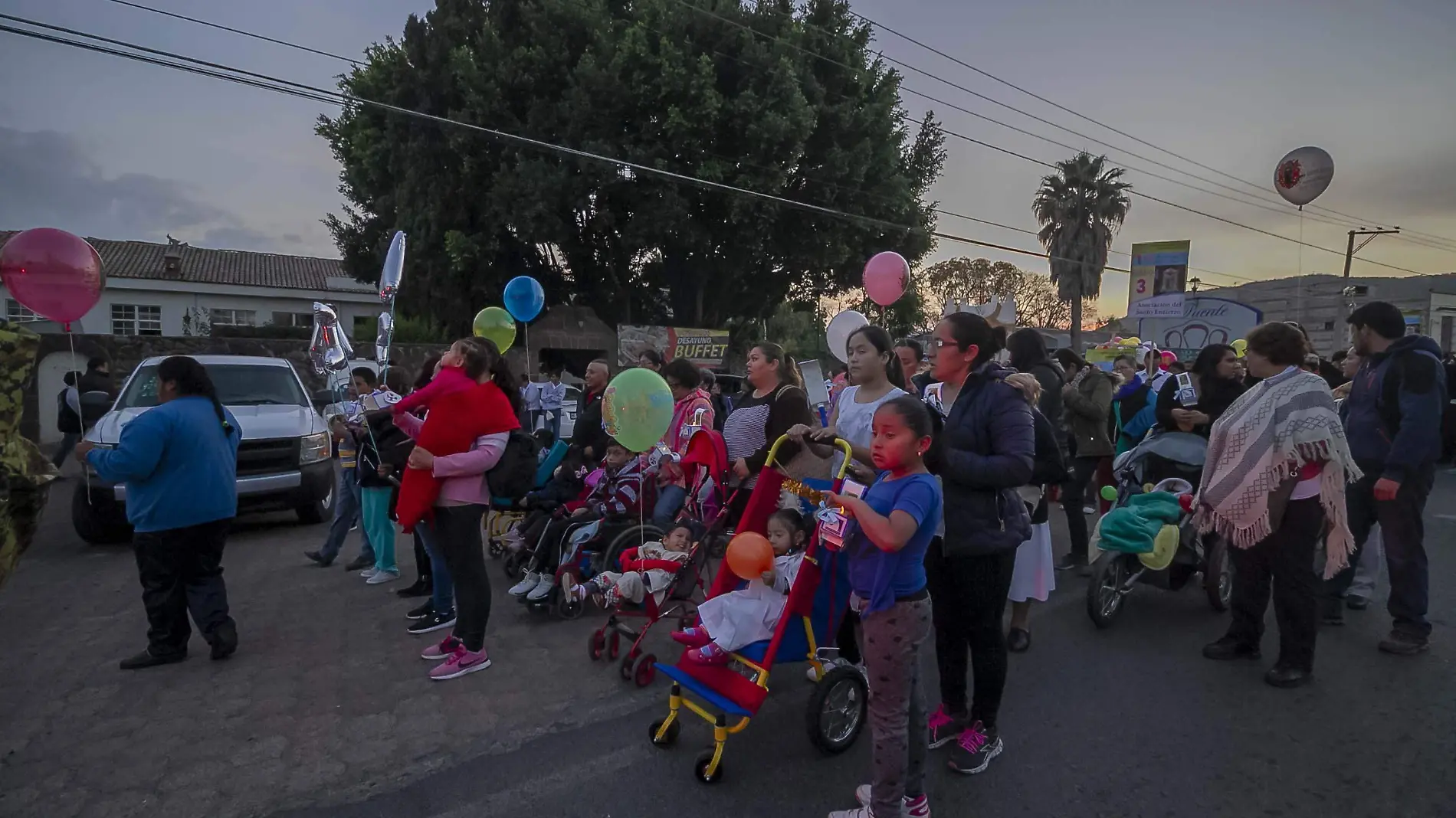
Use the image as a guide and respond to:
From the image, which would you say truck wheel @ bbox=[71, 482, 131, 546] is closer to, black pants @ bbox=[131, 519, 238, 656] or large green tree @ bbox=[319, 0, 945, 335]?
black pants @ bbox=[131, 519, 238, 656]

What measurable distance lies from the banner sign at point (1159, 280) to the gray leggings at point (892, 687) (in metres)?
14.5

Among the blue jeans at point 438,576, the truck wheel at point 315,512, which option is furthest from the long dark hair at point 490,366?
the truck wheel at point 315,512

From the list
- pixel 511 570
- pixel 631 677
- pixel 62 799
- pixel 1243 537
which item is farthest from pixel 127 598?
pixel 1243 537

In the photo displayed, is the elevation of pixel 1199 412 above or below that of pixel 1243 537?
above

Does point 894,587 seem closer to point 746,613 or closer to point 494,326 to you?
point 746,613

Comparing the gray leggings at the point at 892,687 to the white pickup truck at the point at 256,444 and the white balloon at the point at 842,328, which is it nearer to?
the white balloon at the point at 842,328

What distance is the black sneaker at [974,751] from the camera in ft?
11.2

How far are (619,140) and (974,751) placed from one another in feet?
58.3

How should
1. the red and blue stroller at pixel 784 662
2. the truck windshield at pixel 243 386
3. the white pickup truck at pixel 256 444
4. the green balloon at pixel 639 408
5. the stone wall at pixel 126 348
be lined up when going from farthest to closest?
the stone wall at pixel 126 348 → the truck windshield at pixel 243 386 → the white pickup truck at pixel 256 444 → the green balloon at pixel 639 408 → the red and blue stroller at pixel 784 662

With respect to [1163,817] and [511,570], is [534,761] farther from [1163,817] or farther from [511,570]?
[511,570]

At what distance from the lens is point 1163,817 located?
10.2 ft

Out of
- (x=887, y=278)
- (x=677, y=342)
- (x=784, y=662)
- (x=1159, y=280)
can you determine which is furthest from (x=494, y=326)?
(x=677, y=342)

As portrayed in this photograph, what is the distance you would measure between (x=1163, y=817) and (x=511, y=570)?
4.94m

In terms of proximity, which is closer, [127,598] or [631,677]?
[631,677]
